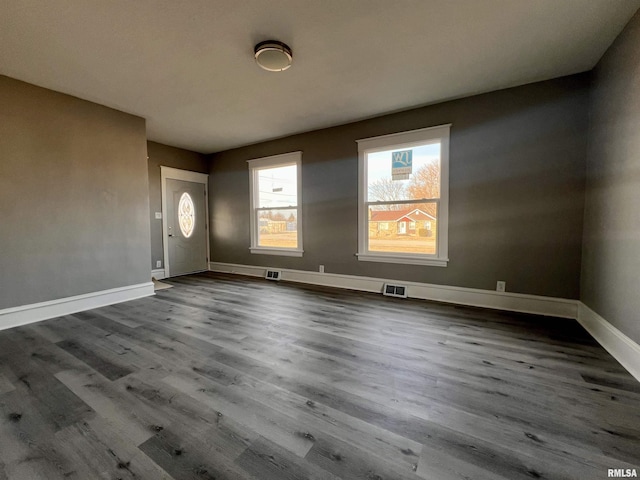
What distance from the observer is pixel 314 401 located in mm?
1590

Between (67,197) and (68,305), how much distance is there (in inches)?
51.7

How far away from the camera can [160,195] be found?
16.9 feet

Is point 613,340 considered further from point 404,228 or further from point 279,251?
point 279,251

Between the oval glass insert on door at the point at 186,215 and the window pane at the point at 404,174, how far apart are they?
393cm

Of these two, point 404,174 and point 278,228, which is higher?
point 404,174

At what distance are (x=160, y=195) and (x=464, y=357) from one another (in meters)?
5.54

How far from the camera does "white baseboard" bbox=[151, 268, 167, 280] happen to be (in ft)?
16.7

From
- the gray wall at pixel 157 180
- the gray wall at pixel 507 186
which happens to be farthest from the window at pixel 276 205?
the gray wall at pixel 157 180

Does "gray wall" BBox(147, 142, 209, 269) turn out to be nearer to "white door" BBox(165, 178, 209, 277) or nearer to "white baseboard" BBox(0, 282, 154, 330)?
"white door" BBox(165, 178, 209, 277)

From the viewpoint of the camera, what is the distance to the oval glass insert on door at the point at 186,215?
220 inches

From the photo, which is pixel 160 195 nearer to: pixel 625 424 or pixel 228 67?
pixel 228 67

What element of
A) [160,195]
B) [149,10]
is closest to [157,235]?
[160,195]

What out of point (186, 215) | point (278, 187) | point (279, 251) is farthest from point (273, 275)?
point (186, 215)

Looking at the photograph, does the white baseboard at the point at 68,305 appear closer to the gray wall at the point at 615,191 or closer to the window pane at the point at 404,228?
the window pane at the point at 404,228
